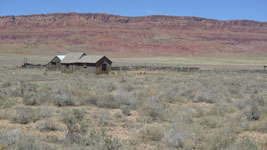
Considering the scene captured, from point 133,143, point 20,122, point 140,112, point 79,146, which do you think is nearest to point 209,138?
point 133,143

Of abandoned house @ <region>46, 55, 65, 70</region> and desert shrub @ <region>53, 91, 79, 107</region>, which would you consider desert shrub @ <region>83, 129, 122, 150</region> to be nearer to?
desert shrub @ <region>53, 91, 79, 107</region>

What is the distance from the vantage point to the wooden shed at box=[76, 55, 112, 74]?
3906 cm

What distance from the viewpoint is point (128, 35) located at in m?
136

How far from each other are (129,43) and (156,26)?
36.7m

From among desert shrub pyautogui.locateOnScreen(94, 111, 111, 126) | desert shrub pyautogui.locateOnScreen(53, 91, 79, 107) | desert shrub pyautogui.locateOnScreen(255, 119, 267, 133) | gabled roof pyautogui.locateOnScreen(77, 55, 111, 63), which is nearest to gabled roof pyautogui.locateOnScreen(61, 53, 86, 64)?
gabled roof pyautogui.locateOnScreen(77, 55, 111, 63)

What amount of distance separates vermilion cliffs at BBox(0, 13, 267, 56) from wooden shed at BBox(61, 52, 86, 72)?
65349 mm

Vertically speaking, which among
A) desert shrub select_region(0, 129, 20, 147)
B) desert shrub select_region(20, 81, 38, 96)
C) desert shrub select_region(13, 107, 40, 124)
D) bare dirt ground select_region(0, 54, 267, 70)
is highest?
bare dirt ground select_region(0, 54, 267, 70)

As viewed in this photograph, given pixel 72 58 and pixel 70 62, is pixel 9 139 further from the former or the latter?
pixel 72 58

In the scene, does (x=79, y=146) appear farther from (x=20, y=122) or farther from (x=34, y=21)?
(x=34, y=21)

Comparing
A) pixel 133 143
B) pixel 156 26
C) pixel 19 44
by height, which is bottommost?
pixel 133 143

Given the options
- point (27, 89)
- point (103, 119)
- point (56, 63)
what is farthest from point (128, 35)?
point (103, 119)

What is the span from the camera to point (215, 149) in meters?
6.83

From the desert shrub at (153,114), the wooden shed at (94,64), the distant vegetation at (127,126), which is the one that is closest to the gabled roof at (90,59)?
the wooden shed at (94,64)

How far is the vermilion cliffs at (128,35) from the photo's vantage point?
119438mm
